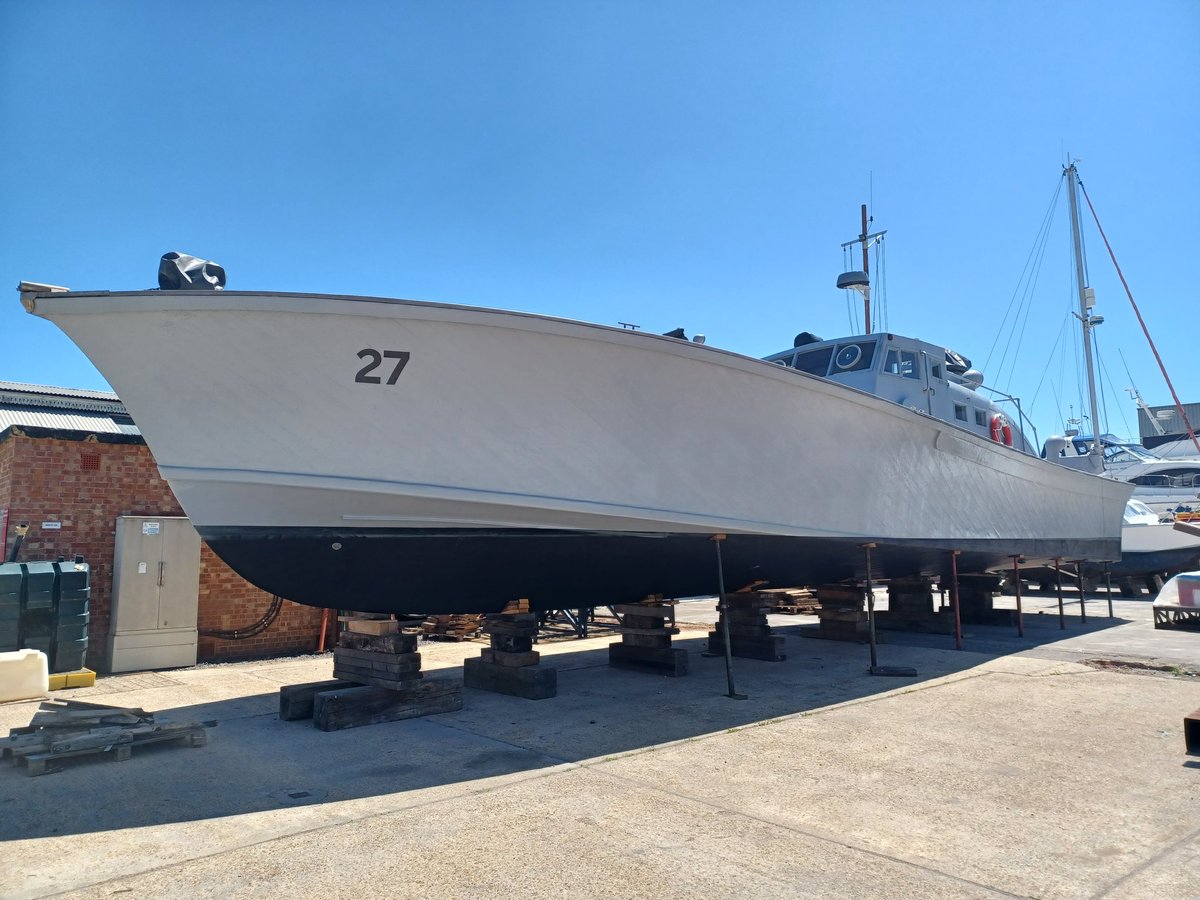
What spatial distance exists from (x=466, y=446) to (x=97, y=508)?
4.48 meters

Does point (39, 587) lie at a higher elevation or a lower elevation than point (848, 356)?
lower

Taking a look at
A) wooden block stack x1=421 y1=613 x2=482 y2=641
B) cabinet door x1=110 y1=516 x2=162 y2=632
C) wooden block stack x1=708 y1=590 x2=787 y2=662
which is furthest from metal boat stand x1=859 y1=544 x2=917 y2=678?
cabinet door x1=110 y1=516 x2=162 y2=632

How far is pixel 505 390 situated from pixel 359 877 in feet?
9.09

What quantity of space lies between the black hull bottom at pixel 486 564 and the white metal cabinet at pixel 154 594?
8.93ft

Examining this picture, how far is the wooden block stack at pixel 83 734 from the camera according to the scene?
Result: 3795 mm

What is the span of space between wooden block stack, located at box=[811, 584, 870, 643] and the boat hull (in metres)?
2.90

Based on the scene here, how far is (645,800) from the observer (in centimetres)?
332

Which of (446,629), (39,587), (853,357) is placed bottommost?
(446,629)

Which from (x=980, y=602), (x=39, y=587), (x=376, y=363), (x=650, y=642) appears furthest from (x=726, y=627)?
(x=980, y=602)

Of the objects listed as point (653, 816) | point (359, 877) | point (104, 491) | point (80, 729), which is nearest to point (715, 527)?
point (653, 816)

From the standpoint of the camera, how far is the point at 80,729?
13.5 feet

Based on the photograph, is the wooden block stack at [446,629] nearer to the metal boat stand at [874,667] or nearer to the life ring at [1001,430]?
the metal boat stand at [874,667]

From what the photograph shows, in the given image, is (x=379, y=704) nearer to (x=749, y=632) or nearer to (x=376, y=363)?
(x=376, y=363)

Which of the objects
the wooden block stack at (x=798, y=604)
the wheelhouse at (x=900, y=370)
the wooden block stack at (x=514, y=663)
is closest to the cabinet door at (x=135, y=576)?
the wooden block stack at (x=514, y=663)
